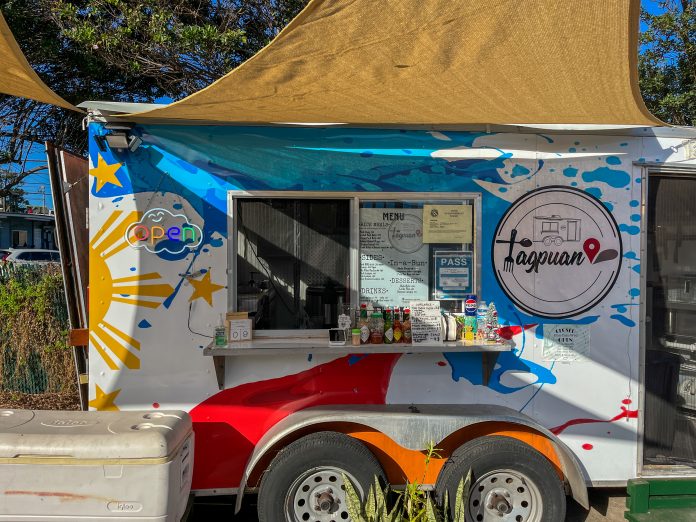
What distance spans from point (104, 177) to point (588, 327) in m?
3.19

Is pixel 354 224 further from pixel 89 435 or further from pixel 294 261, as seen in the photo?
pixel 89 435

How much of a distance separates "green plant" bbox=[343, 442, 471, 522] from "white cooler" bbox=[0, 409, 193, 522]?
941mm

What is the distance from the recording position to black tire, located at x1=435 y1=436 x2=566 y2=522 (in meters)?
2.76

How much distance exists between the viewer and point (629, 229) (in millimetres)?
3107

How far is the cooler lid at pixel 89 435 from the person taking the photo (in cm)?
229

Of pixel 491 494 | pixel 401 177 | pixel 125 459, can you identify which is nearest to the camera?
pixel 125 459

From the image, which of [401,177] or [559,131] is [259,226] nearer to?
[401,177]

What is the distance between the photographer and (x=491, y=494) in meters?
2.84

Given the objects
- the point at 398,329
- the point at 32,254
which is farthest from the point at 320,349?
the point at 32,254

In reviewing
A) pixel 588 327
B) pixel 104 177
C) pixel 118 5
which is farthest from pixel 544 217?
pixel 118 5

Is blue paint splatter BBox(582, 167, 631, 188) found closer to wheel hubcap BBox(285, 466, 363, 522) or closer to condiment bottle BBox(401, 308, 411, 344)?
condiment bottle BBox(401, 308, 411, 344)

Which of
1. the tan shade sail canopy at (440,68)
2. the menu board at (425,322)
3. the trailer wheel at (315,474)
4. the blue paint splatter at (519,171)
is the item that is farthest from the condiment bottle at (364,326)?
the blue paint splatter at (519,171)

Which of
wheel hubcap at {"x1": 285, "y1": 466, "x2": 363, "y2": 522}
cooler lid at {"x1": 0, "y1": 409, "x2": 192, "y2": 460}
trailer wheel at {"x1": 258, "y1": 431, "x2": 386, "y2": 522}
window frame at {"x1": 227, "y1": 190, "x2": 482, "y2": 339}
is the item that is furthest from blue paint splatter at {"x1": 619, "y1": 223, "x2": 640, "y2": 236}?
cooler lid at {"x1": 0, "y1": 409, "x2": 192, "y2": 460}

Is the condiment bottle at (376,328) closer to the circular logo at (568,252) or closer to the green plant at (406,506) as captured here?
the green plant at (406,506)
